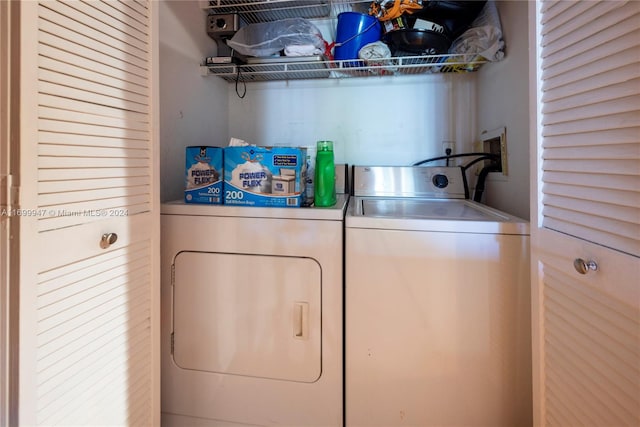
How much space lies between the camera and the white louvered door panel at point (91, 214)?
683 mm

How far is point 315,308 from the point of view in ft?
3.56

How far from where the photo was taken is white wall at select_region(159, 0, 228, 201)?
4.74ft

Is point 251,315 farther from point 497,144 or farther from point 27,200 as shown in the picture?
point 497,144

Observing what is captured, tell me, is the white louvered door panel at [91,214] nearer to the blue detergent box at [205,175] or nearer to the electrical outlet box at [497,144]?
the blue detergent box at [205,175]

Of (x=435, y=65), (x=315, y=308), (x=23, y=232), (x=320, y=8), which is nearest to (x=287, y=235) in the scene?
(x=315, y=308)

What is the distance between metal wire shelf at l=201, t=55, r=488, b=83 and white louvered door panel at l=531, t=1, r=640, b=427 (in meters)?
0.86

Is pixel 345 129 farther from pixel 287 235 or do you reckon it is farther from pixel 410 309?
pixel 410 309

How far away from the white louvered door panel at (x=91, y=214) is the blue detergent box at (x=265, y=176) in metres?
0.29

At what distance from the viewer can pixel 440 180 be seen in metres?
1.78

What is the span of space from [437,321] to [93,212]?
114 cm

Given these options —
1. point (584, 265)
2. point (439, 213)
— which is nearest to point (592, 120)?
point (584, 265)

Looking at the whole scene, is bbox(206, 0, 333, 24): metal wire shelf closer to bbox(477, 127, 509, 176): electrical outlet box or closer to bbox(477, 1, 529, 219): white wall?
bbox(477, 1, 529, 219): white wall

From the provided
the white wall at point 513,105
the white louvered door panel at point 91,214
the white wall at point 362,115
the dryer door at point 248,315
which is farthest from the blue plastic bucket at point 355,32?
the dryer door at point 248,315

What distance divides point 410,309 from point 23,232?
1.09 metres
